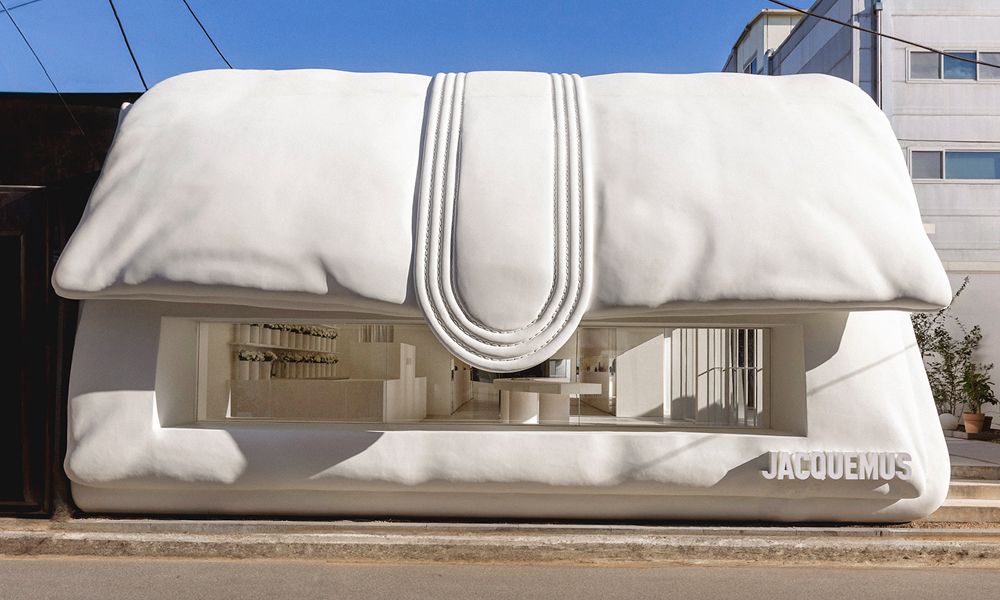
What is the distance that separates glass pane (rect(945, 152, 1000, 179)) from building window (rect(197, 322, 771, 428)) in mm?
12883

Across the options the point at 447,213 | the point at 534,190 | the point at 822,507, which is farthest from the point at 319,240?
the point at 822,507

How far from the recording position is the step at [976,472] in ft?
28.0

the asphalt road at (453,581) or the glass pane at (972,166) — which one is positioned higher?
the glass pane at (972,166)

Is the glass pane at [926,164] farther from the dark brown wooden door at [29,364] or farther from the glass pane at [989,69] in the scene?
the dark brown wooden door at [29,364]

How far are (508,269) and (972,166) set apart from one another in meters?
15.6

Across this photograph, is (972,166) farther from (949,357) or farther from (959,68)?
(949,357)

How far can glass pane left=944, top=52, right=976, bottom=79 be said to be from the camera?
57.3ft

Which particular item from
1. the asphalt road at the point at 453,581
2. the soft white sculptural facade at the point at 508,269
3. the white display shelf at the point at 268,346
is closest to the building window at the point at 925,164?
the soft white sculptural facade at the point at 508,269

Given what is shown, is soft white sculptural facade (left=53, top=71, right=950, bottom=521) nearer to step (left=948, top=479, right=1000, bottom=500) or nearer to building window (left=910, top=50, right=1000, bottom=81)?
step (left=948, top=479, right=1000, bottom=500)

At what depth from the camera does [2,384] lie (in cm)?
709

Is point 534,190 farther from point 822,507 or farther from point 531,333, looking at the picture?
point 822,507

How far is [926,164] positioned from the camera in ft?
57.3

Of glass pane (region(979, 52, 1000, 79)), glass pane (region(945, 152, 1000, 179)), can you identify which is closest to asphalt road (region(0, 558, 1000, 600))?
glass pane (region(945, 152, 1000, 179))

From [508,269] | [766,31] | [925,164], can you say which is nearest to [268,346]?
[508,269]
